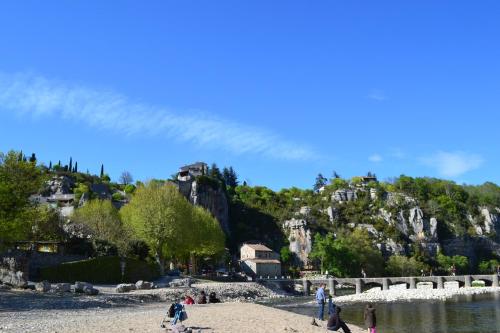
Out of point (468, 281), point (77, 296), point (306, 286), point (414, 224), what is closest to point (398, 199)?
point (414, 224)

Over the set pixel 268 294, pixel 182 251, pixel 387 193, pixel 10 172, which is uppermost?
pixel 387 193

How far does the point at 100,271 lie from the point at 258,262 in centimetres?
6523

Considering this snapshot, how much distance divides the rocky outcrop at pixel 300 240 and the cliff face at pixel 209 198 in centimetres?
2235

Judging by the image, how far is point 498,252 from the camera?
170875 mm

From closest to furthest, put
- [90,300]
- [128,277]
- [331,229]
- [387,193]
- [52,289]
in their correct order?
[90,300], [52,289], [128,277], [331,229], [387,193]

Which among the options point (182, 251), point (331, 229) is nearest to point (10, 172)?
point (182, 251)

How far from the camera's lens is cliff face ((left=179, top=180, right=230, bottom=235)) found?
146 m

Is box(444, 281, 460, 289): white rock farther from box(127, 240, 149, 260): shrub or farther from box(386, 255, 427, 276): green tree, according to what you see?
box(127, 240, 149, 260): shrub

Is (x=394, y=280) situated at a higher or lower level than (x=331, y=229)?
lower

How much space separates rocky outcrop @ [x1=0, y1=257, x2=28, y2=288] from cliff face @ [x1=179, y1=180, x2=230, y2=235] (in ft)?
309

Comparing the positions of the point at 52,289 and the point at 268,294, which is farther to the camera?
the point at 268,294

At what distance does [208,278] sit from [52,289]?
43948 mm

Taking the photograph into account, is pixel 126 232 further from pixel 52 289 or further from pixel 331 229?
pixel 331 229

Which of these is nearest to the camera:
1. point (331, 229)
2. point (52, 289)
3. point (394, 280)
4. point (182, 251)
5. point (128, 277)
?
point (52, 289)
